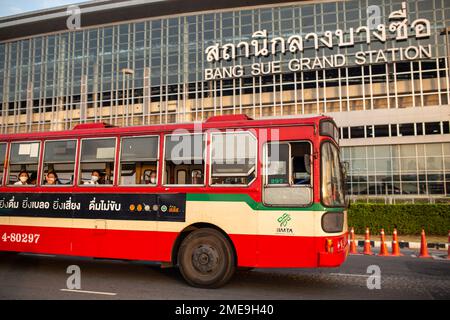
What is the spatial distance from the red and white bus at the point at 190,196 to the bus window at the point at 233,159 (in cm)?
2

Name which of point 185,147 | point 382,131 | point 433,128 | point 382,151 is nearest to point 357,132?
point 382,131

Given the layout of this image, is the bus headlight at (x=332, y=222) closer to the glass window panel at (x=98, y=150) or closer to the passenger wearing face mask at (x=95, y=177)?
the glass window panel at (x=98, y=150)

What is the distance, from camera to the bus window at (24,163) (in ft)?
31.4

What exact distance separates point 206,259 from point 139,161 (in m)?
2.38

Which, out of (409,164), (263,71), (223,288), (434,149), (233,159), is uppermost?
(263,71)

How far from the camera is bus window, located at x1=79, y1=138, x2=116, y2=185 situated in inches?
348

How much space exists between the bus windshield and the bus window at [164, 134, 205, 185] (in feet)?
7.34

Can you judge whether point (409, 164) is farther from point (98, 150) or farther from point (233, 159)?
point (98, 150)

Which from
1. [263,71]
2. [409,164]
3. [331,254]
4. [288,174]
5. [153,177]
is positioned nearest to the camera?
[331,254]

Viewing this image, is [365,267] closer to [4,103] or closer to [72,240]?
[72,240]

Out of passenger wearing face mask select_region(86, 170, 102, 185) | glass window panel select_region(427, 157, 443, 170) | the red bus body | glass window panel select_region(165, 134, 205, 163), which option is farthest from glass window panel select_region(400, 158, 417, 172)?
passenger wearing face mask select_region(86, 170, 102, 185)

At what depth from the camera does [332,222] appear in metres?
7.48

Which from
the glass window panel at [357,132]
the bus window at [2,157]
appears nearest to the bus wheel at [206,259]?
the bus window at [2,157]
